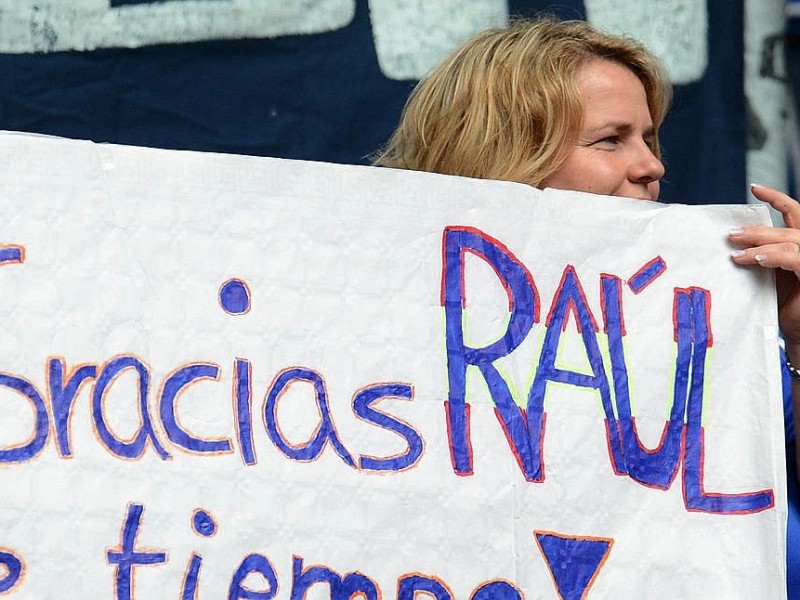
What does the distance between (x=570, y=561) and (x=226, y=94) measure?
47.6 inches

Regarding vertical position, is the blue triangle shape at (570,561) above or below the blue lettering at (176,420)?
below

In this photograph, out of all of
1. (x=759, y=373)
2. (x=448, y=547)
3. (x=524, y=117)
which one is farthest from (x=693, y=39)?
(x=448, y=547)

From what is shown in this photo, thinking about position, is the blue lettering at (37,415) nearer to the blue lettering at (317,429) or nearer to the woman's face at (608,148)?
the blue lettering at (317,429)

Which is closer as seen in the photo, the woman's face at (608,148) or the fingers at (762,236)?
the fingers at (762,236)

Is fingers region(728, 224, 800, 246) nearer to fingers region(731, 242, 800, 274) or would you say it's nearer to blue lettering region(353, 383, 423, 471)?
fingers region(731, 242, 800, 274)

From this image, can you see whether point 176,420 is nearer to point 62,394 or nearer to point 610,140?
point 62,394

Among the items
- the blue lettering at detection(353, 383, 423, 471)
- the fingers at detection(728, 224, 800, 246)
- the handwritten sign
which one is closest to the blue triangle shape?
the handwritten sign

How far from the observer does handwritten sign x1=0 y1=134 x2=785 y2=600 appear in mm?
1253

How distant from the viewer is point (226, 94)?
2.24 meters

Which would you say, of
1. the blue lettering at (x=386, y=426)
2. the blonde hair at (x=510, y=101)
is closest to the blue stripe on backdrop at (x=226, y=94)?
the blonde hair at (x=510, y=101)

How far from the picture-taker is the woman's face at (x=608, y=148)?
1.58 m

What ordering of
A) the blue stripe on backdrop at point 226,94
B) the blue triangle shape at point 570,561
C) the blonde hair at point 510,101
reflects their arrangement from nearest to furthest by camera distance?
the blue triangle shape at point 570,561
the blonde hair at point 510,101
the blue stripe on backdrop at point 226,94

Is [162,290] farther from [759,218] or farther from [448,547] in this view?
[759,218]

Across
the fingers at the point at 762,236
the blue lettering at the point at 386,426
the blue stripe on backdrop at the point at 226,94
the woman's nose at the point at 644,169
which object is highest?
the blue stripe on backdrop at the point at 226,94
